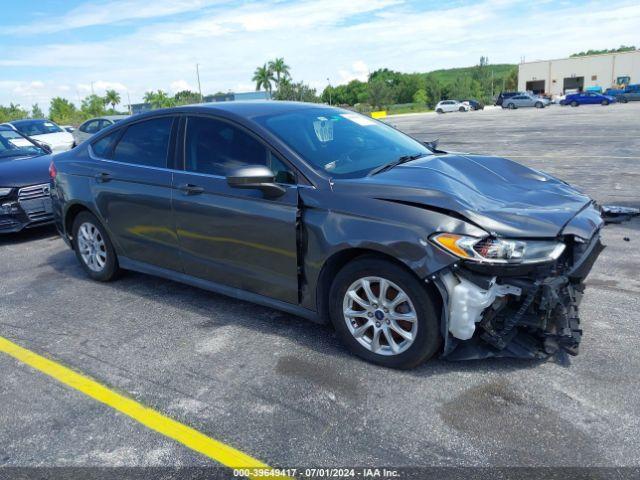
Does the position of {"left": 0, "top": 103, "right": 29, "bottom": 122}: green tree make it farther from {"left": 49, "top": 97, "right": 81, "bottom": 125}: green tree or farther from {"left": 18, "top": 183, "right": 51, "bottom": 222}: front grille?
{"left": 18, "top": 183, "right": 51, "bottom": 222}: front grille

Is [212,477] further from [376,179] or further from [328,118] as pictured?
[328,118]

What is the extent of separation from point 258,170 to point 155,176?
135 centimetres

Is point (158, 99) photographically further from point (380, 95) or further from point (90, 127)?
point (90, 127)

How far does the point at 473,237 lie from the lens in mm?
3080

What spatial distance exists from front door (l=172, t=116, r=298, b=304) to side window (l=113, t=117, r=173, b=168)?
0.29 metres

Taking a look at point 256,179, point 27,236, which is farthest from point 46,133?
point 256,179

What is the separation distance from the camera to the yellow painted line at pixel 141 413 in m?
2.72

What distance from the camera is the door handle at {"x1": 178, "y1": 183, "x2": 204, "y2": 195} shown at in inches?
165

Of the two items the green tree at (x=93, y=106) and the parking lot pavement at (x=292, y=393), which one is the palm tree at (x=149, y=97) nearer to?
the green tree at (x=93, y=106)

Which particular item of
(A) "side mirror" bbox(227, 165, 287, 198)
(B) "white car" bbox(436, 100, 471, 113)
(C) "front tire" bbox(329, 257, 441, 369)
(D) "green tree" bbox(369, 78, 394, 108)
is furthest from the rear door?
(D) "green tree" bbox(369, 78, 394, 108)

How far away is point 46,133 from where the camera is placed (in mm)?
17891

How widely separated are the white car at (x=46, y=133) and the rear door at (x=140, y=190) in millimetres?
13468

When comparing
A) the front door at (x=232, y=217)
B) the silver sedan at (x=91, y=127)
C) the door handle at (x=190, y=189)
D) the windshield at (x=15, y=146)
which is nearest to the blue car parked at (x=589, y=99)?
the silver sedan at (x=91, y=127)

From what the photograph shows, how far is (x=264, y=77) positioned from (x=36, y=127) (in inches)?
3384
